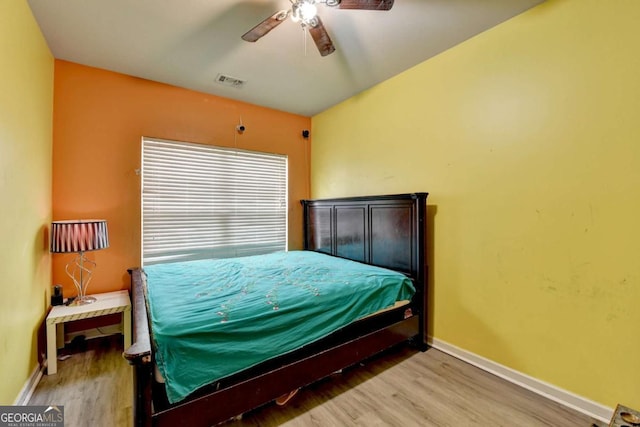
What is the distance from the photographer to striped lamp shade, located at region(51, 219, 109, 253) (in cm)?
221

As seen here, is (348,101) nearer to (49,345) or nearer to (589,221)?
(589,221)

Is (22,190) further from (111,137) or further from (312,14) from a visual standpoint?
(312,14)

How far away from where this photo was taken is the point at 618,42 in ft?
5.29

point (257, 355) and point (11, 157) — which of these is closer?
point (257, 355)

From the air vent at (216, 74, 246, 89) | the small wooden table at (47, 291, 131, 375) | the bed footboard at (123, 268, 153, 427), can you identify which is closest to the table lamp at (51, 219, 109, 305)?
the small wooden table at (47, 291, 131, 375)

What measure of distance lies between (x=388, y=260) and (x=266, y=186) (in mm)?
1998

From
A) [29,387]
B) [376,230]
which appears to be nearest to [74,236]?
[29,387]

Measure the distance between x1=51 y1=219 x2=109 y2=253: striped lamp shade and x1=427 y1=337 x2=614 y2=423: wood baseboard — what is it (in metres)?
3.19

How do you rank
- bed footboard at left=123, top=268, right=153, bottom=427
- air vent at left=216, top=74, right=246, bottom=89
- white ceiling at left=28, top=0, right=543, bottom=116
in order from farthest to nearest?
1. air vent at left=216, top=74, right=246, bottom=89
2. white ceiling at left=28, top=0, right=543, bottom=116
3. bed footboard at left=123, top=268, right=153, bottom=427

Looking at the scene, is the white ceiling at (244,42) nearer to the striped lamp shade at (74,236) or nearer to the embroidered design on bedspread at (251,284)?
the striped lamp shade at (74,236)

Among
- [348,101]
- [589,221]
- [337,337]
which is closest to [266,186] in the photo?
[348,101]
